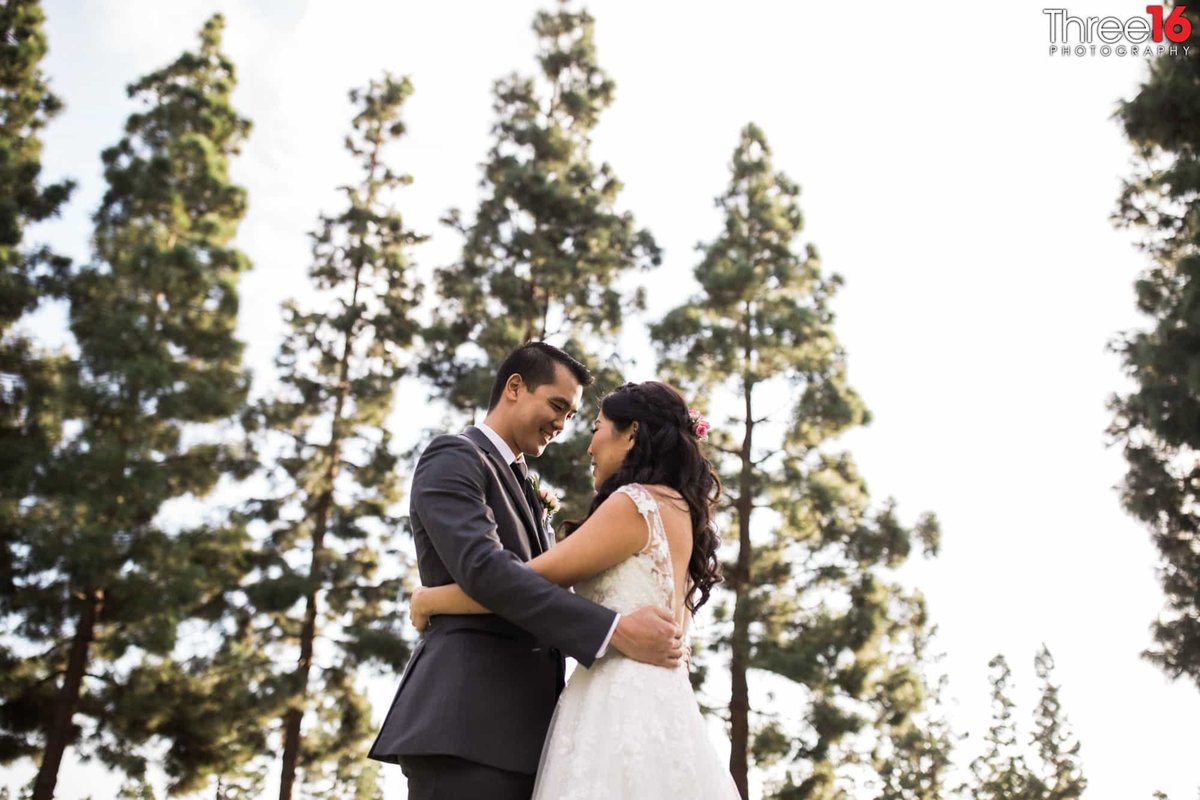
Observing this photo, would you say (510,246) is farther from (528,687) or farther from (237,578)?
(528,687)

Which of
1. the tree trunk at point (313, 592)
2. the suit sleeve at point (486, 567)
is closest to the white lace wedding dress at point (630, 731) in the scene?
the suit sleeve at point (486, 567)

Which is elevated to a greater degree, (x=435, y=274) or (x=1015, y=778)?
(x=435, y=274)

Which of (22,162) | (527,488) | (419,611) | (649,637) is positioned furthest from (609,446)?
(22,162)

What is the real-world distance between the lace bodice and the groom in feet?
0.36

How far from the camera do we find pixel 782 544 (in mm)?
16469

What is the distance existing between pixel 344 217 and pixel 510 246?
3.98 meters

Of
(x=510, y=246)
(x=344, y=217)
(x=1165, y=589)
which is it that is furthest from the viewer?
(x=344, y=217)

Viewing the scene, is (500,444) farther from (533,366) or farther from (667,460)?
(667,460)

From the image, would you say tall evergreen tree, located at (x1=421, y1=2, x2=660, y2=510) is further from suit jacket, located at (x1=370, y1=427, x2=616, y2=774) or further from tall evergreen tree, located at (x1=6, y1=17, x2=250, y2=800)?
suit jacket, located at (x1=370, y1=427, x2=616, y2=774)

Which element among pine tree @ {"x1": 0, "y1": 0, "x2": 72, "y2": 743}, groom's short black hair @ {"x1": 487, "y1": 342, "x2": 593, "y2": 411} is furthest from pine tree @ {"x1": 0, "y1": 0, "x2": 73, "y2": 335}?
groom's short black hair @ {"x1": 487, "y1": 342, "x2": 593, "y2": 411}

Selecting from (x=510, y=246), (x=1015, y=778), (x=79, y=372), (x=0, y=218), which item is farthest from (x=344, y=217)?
(x=1015, y=778)

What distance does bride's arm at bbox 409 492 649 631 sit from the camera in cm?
310

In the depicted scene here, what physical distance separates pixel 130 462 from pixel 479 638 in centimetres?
1288

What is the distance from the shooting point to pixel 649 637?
10.2ft
